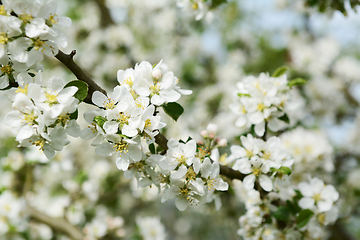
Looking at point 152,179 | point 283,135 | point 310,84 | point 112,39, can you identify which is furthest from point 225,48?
point 152,179

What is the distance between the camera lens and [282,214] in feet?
5.13

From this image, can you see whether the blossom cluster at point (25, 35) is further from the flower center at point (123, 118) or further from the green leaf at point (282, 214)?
the green leaf at point (282, 214)

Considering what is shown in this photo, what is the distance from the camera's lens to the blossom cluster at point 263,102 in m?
1.57

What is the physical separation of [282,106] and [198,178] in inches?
31.8

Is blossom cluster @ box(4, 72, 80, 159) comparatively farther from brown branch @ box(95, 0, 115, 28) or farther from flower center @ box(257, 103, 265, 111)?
brown branch @ box(95, 0, 115, 28)

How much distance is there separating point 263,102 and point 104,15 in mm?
4485

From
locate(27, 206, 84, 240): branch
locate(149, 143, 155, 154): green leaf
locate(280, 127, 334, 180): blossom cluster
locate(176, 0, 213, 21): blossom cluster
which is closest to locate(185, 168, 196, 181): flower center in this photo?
locate(149, 143, 155, 154): green leaf

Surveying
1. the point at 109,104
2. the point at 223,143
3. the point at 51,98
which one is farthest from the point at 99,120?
the point at 223,143

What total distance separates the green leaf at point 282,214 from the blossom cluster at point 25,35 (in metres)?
1.46

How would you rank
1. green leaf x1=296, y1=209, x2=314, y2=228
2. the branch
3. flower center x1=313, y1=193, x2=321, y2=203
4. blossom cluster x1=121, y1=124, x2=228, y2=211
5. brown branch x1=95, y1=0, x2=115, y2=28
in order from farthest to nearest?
brown branch x1=95, y1=0, x2=115, y2=28 < the branch < flower center x1=313, y1=193, x2=321, y2=203 < green leaf x1=296, y1=209, x2=314, y2=228 < blossom cluster x1=121, y1=124, x2=228, y2=211

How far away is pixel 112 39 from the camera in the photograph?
423 cm

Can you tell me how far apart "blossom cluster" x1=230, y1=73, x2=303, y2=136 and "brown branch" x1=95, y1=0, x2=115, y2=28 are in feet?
13.5

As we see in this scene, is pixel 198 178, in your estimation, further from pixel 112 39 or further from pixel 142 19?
pixel 142 19

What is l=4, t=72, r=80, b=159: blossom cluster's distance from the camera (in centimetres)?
95
